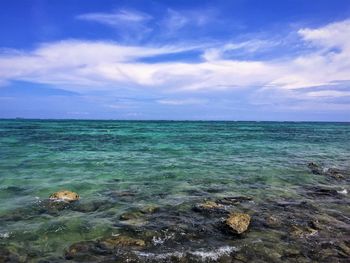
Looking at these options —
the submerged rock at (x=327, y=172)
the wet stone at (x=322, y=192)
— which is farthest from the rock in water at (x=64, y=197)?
the submerged rock at (x=327, y=172)

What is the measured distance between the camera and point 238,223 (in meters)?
10.0

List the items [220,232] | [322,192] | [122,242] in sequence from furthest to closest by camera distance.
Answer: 1. [322,192]
2. [220,232]
3. [122,242]

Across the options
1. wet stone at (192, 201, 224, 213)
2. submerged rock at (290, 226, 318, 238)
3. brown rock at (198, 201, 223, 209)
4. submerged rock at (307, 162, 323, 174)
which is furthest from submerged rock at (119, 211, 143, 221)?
submerged rock at (307, 162, 323, 174)

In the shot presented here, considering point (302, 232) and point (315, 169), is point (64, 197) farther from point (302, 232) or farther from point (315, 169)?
point (315, 169)

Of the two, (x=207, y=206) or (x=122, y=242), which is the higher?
(x=207, y=206)

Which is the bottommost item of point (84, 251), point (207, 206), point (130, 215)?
point (84, 251)

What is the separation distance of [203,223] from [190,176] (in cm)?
769

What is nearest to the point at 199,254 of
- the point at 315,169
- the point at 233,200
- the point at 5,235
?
the point at 233,200

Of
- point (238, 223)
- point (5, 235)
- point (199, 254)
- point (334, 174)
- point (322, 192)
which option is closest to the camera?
point (199, 254)

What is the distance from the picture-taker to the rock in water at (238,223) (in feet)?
32.3

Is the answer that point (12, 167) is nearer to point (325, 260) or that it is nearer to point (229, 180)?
point (229, 180)

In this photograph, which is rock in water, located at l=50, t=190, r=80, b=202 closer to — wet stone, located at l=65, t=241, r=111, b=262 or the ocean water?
the ocean water

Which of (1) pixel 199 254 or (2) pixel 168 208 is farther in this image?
(2) pixel 168 208

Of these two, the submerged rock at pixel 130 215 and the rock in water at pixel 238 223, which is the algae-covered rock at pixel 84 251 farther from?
the rock in water at pixel 238 223
